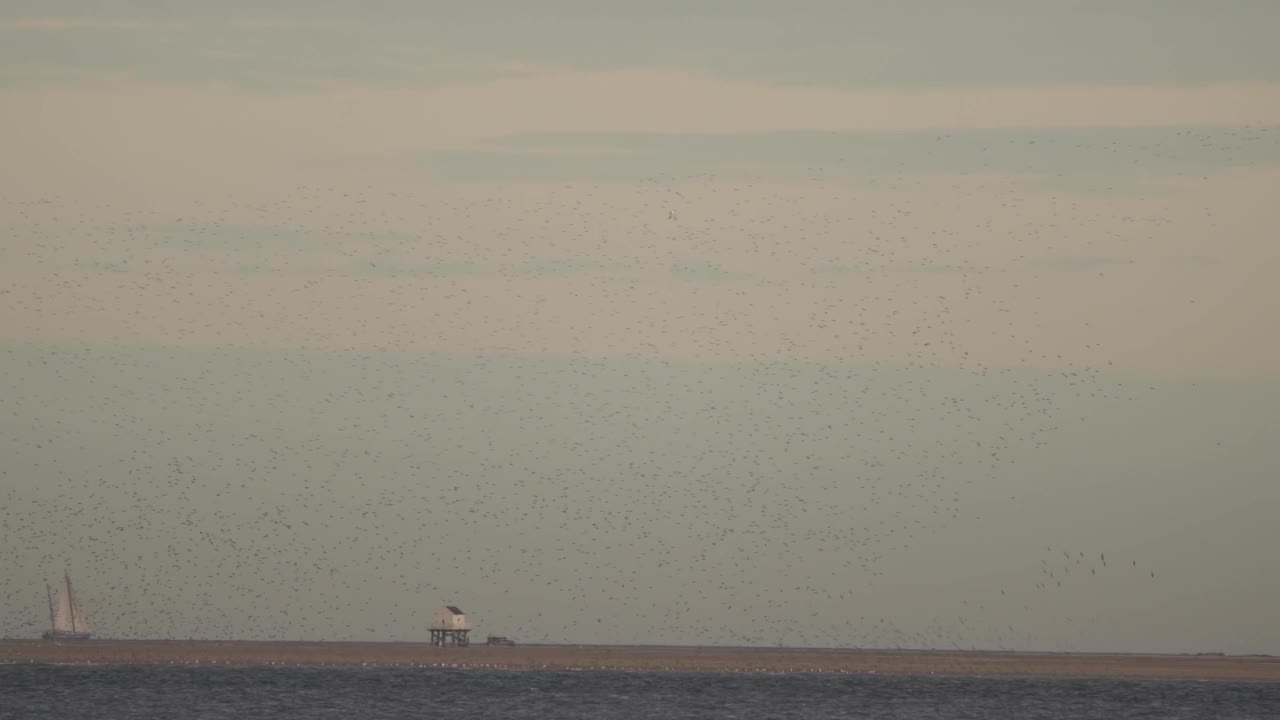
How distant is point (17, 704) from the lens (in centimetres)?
11819

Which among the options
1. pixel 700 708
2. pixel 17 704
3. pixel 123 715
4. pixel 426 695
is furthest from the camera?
pixel 426 695

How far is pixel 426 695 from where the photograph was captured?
137250 millimetres

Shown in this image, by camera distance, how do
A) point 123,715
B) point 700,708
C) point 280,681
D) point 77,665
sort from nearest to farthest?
point 123,715
point 700,708
point 280,681
point 77,665

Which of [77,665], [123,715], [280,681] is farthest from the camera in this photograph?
[77,665]

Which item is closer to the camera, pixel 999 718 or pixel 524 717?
pixel 524 717

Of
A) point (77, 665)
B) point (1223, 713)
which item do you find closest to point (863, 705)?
point (1223, 713)

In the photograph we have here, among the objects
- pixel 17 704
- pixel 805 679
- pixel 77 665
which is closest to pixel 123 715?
pixel 17 704

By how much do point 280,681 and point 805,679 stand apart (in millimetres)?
55181

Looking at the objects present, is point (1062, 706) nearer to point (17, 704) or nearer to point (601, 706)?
point (601, 706)

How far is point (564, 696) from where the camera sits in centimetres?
14125

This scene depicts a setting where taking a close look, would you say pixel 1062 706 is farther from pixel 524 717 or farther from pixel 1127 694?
pixel 524 717

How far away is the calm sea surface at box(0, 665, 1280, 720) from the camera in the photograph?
11944 cm

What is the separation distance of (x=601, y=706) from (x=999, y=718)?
952 inches

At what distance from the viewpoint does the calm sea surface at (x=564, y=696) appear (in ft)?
392
